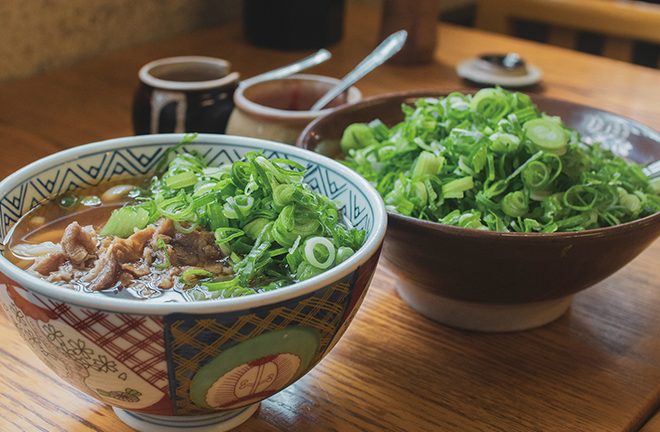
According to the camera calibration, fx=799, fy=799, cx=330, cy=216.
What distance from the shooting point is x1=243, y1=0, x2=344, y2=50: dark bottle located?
2.30 m

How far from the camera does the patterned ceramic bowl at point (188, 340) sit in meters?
0.71

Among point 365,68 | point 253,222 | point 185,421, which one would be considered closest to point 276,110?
point 365,68

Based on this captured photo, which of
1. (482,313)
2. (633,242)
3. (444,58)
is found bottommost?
(444,58)

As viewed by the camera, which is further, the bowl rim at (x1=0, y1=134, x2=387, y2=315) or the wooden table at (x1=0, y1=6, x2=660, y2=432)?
the wooden table at (x1=0, y1=6, x2=660, y2=432)

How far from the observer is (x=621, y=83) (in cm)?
217

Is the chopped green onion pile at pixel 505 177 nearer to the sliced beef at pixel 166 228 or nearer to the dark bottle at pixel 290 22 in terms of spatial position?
the sliced beef at pixel 166 228

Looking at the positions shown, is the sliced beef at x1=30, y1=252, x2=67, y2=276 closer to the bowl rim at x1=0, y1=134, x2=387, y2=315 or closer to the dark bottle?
the bowl rim at x1=0, y1=134, x2=387, y2=315

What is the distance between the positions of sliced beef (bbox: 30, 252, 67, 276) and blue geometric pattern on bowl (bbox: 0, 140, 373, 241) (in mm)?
81

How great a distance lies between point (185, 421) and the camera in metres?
0.85

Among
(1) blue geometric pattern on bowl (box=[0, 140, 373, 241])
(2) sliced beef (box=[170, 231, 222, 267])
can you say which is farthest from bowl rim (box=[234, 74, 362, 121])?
(2) sliced beef (box=[170, 231, 222, 267])

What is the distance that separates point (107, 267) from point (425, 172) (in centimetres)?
46

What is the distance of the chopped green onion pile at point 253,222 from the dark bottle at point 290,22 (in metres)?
1.41

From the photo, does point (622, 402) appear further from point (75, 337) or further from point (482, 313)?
point (75, 337)

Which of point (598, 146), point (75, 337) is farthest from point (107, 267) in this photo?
point (598, 146)
